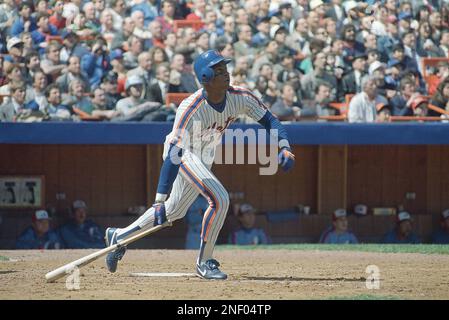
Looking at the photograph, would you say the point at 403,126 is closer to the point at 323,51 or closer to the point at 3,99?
the point at 323,51

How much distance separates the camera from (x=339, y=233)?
12.8 metres

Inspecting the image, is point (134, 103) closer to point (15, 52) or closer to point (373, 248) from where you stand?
point (15, 52)

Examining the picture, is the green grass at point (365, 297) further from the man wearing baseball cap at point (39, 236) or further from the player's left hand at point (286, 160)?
the man wearing baseball cap at point (39, 236)

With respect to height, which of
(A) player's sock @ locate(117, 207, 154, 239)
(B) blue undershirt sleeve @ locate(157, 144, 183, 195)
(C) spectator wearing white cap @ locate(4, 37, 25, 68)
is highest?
(C) spectator wearing white cap @ locate(4, 37, 25, 68)

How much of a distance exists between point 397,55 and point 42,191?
5096mm

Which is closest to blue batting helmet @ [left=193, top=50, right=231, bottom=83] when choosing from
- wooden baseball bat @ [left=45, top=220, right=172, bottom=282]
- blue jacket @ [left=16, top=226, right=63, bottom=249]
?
wooden baseball bat @ [left=45, top=220, right=172, bottom=282]

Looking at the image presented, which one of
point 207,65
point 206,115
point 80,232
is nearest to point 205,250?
point 206,115

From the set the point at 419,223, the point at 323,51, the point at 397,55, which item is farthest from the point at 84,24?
the point at 419,223

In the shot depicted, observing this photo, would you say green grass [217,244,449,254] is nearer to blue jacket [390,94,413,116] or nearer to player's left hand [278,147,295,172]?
blue jacket [390,94,413,116]

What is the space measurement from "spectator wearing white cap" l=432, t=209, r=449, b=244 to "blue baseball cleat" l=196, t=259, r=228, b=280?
19.8 ft

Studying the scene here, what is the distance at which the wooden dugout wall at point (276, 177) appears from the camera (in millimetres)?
12859

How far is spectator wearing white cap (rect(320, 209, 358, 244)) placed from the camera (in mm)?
12719

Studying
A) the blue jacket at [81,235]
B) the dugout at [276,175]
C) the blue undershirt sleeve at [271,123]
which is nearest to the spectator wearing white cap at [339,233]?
the dugout at [276,175]

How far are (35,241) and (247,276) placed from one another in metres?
4.52
